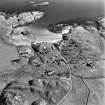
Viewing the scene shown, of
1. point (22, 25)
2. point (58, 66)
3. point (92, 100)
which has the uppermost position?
point (22, 25)

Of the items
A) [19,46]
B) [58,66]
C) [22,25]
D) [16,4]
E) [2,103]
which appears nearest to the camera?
[2,103]

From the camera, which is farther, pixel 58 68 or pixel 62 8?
pixel 62 8

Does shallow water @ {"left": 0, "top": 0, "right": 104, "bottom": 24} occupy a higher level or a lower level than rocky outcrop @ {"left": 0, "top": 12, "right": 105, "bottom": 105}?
higher

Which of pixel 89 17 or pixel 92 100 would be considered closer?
pixel 92 100

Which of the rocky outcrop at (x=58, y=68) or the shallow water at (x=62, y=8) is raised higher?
the shallow water at (x=62, y=8)

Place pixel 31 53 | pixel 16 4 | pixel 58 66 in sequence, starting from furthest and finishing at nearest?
1. pixel 16 4
2. pixel 31 53
3. pixel 58 66

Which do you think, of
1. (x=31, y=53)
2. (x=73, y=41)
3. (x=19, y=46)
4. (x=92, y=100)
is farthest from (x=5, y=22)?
(x=92, y=100)

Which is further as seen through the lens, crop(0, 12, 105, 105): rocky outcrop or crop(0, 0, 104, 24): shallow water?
crop(0, 0, 104, 24): shallow water

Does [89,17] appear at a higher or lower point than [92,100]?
higher

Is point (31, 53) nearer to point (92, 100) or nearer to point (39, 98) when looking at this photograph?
point (39, 98)

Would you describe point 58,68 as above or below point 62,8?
below

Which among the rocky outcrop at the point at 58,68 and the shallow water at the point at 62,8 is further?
the shallow water at the point at 62,8
